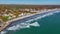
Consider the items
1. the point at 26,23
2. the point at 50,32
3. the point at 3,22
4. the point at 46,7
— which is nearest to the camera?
the point at 50,32

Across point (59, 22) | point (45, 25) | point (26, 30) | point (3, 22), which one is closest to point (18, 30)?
point (26, 30)

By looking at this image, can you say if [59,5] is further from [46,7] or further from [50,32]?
[50,32]

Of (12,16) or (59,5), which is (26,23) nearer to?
(12,16)

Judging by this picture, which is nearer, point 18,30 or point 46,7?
point 18,30

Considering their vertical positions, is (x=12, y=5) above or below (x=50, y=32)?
above

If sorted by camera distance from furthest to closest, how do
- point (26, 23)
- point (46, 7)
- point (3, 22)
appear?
point (46, 7) < point (26, 23) < point (3, 22)

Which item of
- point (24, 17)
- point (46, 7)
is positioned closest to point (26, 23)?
point (24, 17)
